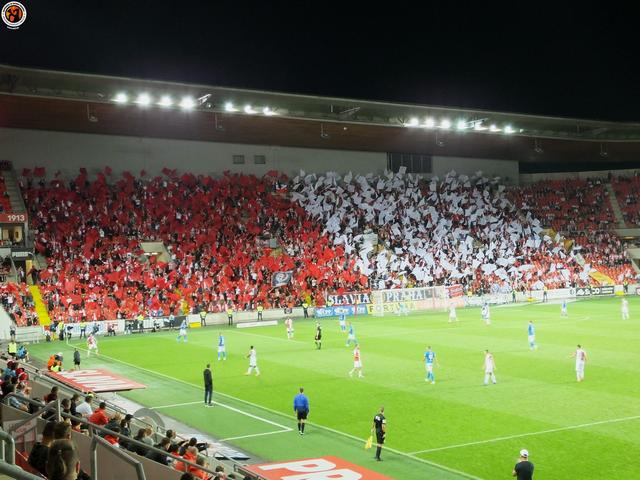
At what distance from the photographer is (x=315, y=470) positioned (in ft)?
50.6

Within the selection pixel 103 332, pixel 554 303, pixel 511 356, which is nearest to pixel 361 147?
pixel 554 303

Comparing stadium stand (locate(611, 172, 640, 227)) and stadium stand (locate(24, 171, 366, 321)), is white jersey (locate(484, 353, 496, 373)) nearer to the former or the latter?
stadium stand (locate(24, 171, 366, 321))

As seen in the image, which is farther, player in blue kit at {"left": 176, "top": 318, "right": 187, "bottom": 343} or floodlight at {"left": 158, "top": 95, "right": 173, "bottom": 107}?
floodlight at {"left": 158, "top": 95, "right": 173, "bottom": 107}

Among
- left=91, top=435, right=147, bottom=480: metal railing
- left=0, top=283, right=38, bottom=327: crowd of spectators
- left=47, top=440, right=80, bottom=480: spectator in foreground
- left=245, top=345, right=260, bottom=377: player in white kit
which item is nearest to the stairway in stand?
left=0, top=283, right=38, bottom=327: crowd of spectators

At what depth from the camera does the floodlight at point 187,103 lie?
49.0 m

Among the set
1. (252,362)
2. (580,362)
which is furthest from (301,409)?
(580,362)

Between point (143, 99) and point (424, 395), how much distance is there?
31415 millimetres

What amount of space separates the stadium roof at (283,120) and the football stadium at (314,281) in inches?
9.9

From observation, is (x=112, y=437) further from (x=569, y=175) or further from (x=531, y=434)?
(x=569, y=175)

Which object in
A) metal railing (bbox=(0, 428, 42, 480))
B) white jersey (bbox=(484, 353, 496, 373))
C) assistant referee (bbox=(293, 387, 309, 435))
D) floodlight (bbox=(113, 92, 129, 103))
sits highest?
floodlight (bbox=(113, 92, 129, 103))

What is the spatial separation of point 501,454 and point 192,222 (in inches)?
1706

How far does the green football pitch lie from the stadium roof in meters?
15.9

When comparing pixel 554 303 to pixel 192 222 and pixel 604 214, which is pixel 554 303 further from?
pixel 192 222

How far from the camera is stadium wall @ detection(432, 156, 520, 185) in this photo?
251 ft
